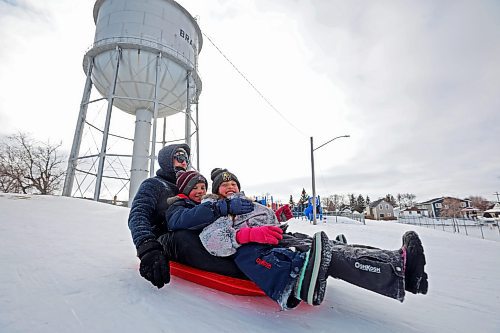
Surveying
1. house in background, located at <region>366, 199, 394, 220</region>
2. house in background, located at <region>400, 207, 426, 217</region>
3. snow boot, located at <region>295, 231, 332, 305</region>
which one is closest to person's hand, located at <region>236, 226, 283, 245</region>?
snow boot, located at <region>295, 231, 332, 305</region>

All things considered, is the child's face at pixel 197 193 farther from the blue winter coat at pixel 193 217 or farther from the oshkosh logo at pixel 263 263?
the oshkosh logo at pixel 263 263

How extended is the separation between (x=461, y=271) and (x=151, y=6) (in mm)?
13618

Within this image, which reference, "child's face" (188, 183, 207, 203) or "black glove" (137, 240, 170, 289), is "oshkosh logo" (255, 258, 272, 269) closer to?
"black glove" (137, 240, 170, 289)

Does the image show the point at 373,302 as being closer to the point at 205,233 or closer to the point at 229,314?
the point at 229,314

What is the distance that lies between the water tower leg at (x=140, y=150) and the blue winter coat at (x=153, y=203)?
8357 mm

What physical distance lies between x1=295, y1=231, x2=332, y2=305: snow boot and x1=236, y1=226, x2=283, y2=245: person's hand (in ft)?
0.79

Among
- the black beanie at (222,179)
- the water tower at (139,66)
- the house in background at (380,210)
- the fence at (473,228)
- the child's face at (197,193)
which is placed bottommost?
the fence at (473,228)

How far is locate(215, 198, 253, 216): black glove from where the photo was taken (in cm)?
164

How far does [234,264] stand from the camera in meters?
1.64

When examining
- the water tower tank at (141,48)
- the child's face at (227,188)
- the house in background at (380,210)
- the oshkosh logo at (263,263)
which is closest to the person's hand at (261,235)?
the oshkosh logo at (263,263)

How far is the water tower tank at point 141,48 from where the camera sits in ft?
33.3

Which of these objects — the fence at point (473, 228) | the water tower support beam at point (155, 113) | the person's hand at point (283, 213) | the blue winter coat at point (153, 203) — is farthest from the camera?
the fence at point (473, 228)

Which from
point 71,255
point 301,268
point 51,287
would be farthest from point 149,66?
point 301,268

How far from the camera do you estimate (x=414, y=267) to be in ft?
4.12
